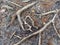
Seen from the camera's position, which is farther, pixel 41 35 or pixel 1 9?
pixel 1 9

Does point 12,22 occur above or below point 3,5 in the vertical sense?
below

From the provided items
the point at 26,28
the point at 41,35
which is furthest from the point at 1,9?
the point at 41,35

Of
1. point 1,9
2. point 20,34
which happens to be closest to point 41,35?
point 20,34

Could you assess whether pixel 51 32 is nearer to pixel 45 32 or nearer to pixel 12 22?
pixel 45 32

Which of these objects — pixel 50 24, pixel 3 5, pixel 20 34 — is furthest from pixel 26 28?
pixel 3 5

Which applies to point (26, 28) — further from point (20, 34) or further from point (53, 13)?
point (53, 13)

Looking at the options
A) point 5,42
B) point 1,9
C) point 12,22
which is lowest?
point 5,42

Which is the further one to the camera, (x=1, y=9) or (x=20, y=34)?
(x=1, y=9)

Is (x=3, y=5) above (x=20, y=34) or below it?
above
